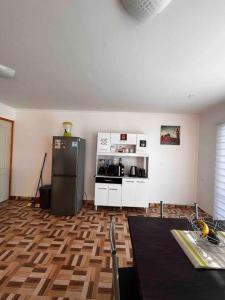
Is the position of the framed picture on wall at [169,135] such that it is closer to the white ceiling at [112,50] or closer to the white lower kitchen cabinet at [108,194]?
the white ceiling at [112,50]

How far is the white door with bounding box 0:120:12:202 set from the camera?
16.4ft

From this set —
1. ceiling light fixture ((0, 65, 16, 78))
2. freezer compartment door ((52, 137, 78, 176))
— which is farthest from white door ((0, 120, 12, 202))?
ceiling light fixture ((0, 65, 16, 78))

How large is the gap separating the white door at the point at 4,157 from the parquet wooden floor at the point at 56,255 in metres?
0.79

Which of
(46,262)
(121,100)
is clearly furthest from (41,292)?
(121,100)

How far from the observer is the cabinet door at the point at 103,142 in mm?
4984

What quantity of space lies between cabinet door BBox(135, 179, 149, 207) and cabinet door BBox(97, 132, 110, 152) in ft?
3.59

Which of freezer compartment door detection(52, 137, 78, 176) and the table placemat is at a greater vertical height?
freezer compartment door detection(52, 137, 78, 176)

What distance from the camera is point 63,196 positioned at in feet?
14.4

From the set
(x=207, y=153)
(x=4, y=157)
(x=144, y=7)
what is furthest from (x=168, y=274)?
(x=4, y=157)

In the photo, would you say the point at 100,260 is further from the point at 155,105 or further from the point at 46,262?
the point at 155,105

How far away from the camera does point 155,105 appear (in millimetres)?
4480

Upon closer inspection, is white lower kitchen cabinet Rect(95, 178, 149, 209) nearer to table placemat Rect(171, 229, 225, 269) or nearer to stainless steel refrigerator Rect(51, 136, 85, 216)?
stainless steel refrigerator Rect(51, 136, 85, 216)

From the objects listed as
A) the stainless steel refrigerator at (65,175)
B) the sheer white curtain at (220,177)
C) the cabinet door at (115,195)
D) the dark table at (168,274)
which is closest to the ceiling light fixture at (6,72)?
the stainless steel refrigerator at (65,175)

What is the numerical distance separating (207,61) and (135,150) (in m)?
3.02
